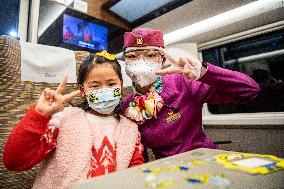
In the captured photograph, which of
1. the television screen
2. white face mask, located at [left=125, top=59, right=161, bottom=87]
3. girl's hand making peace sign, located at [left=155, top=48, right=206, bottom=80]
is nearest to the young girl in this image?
white face mask, located at [left=125, top=59, right=161, bottom=87]

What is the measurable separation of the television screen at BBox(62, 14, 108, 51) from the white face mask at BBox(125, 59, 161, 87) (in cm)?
149

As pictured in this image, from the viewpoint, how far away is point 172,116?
148 centimetres

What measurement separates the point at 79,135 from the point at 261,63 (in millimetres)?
2417

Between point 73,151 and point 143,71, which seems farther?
point 143,71

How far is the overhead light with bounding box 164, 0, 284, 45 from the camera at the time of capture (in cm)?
171

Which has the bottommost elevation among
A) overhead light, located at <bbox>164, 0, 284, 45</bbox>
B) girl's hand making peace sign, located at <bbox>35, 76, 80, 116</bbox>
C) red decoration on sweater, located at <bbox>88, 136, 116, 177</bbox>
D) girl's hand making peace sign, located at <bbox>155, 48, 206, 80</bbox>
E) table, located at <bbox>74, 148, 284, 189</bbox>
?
red decoration on sweater, located at <bbox>88, 136, 116, 177</bbox>

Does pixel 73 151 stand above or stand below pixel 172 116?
below

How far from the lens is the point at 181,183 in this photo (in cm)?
61

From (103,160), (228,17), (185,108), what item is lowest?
(103,160)

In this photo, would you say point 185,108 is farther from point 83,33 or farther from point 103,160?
point 83,33

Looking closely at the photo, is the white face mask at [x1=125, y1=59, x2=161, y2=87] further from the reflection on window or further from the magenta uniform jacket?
the reflection on window

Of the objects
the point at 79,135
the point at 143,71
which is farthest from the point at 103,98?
the point at 143,71

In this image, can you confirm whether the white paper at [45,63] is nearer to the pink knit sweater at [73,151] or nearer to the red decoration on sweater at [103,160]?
the pink knit sweater at [73,151]

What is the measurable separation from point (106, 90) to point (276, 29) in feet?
6.60
